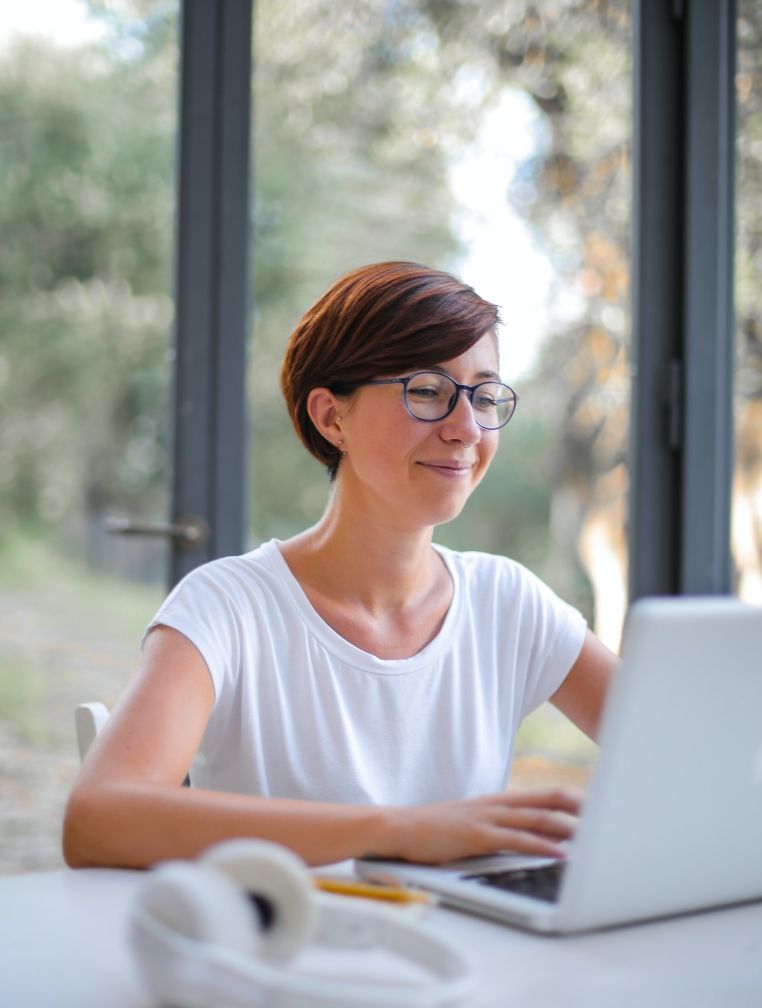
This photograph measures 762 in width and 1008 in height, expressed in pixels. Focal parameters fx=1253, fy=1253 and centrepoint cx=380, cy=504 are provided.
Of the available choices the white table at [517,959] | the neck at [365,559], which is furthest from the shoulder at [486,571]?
the white table at [517,959]

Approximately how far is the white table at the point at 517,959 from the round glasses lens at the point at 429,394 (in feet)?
2.34

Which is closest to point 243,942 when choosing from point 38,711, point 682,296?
point 38,711

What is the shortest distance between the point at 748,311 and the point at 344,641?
5.90 feet

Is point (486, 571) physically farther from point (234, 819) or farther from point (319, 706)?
point (234, 819)

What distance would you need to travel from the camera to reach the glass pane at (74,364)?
2377 mm

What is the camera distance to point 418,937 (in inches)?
Answer: 30.0

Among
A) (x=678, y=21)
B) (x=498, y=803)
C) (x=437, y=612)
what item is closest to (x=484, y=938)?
(x=498, y=803)

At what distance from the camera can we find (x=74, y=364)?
246cm

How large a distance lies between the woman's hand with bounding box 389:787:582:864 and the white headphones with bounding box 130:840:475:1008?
0.95ft

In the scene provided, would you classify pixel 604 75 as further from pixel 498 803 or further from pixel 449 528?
pixel 498 803

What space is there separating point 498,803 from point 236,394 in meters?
1.55

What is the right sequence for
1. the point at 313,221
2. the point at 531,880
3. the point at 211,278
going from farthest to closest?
the point at 313,221, the point at 211,278, the point at 531,880

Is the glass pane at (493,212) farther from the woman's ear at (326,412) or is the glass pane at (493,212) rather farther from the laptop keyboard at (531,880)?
the laptop keyboard at (531,880)

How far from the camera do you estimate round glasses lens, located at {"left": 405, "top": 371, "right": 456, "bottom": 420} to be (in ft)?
5.06
